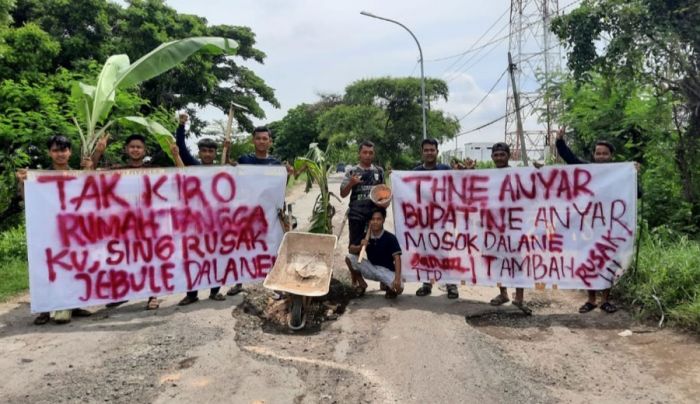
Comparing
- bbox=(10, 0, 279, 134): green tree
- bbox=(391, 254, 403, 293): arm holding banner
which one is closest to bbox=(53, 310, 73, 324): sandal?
bbox=(391, 254, 403, 293): arm holding banner

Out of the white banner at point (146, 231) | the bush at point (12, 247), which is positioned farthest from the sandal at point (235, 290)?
the bush at point (12, 247)

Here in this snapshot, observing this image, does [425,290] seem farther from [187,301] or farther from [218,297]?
[187,301]

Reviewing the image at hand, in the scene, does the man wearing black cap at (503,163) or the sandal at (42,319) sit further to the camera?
the man wearing black cap at (503,163)

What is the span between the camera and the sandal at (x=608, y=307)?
577 centimetres

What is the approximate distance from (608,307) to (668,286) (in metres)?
0.62

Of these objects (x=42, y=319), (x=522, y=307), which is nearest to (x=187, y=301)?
(x=42, y=319)

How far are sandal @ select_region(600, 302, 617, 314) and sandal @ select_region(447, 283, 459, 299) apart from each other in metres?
1.57

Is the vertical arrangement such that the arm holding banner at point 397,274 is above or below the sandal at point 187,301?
above

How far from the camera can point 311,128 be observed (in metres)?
58.2

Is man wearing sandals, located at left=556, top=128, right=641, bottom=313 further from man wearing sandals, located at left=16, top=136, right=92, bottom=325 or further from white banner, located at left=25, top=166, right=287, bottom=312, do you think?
man wearing sandals, located at left=16, top=136, right=92, bottom=325

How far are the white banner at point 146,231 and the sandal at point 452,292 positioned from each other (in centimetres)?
211

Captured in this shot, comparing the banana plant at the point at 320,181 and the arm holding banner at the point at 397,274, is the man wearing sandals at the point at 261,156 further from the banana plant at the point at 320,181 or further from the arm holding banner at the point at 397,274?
the arm holding banner at the point at 397,274

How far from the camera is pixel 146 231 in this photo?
5.62 meters

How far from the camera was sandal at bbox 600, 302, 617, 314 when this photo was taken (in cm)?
577
